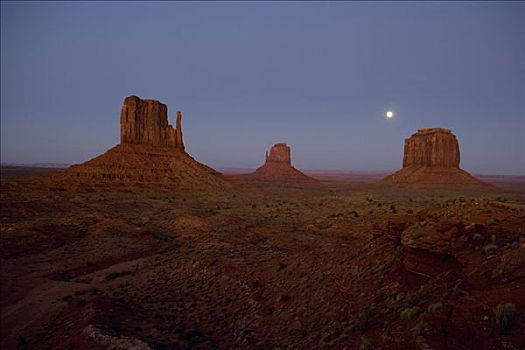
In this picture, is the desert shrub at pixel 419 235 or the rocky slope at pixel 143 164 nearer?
the desert shrub at pixel 419 235

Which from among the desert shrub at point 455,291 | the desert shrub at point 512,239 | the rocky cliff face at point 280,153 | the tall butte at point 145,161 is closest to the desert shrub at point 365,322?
the desert shrub at point 455,291

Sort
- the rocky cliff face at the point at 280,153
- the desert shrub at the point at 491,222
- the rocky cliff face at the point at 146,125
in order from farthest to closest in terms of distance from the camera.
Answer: the rocky cliff face at the point at 280,153 < the rocky cliff face at the point at 146,125 < the desert shrub at the point at 491,222

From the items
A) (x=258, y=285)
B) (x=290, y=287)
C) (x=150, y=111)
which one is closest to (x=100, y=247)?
(x=258, y=285)

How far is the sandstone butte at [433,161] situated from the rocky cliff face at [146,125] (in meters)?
68.8

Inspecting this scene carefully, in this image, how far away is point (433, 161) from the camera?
9744 centimetres

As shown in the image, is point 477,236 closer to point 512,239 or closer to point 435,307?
point 512,239

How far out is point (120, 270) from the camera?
16484 millimetres

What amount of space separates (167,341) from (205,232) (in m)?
15.3

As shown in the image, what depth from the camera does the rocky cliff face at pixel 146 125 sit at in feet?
234

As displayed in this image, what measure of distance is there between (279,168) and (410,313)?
5289 inches

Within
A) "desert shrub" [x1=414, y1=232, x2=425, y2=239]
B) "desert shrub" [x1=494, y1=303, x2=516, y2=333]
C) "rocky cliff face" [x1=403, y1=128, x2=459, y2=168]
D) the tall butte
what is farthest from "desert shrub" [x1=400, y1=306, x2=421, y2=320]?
"rocky cliff face" [x1=403, y1=128, x2=459, y2=168]

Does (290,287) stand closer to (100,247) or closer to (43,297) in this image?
(43,297)

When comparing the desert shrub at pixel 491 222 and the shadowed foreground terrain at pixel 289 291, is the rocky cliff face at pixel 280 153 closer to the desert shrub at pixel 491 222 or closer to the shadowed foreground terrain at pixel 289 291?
the shadowed foreground terrain at pixel 289 291

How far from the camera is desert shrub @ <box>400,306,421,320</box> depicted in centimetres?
621
